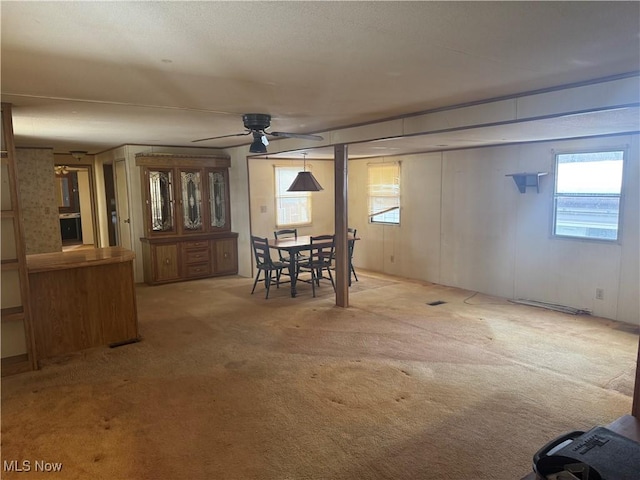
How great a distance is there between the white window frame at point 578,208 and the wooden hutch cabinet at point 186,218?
5074 millimetres

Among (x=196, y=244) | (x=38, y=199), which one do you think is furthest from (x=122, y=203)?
(x=196, y=244)

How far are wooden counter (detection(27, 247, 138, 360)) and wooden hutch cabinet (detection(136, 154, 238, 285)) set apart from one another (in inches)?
94.7

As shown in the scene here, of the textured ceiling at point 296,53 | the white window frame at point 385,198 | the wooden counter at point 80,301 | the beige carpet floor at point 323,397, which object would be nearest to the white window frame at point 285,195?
the white window frame at point 385,198

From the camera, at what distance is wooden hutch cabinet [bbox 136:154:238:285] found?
22.5ft

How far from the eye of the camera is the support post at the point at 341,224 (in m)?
5.32

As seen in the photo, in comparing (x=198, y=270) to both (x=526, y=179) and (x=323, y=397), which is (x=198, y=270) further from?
(x=526, y=179)

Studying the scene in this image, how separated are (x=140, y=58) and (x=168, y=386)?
2413mm

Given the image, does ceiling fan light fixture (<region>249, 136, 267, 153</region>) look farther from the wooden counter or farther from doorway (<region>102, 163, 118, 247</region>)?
doorway (<region>102, 163, 118, 247</region>)

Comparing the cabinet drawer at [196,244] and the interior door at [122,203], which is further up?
the interior door at [122,203]

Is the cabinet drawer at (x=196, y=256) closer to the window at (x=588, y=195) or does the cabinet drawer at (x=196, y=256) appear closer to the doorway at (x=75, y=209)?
the doorway at (x=75, y=209)

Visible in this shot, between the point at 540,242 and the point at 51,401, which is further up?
the point at 540,242

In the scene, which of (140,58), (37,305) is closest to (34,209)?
(37,305)

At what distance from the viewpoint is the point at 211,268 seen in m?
7.48

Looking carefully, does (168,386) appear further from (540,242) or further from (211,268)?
(540,242)
